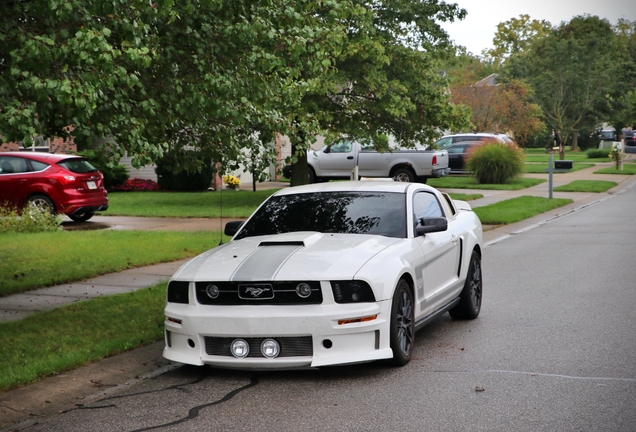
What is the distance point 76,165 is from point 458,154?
68.9 feet

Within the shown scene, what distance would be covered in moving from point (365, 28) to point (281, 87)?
443 inches

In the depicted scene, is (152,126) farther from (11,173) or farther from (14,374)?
(11,173)

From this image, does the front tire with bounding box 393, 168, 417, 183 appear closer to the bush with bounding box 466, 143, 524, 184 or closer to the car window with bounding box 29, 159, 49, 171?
the bush with bounding box 466, 143, 524, 184

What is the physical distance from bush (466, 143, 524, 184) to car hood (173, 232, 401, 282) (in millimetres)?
27432

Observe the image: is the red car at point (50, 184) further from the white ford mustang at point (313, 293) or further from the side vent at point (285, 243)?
the side vent at point (285, 243)

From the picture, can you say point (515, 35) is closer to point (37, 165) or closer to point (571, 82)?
point (571, 82)

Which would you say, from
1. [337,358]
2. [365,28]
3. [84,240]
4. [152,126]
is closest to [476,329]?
[337,358]

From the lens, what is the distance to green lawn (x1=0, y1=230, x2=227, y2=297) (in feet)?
39.4

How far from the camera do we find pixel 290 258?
279 inches

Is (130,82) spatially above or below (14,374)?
above

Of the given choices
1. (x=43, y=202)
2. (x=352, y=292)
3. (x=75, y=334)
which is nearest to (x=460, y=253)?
(x=352, y=292)

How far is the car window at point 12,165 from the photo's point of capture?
2052cm

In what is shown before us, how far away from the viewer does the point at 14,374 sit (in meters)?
6.86

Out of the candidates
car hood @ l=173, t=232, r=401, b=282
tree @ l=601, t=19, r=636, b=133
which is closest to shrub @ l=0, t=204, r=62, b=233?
car hood @ l=173, t=232, r=401, b=282
